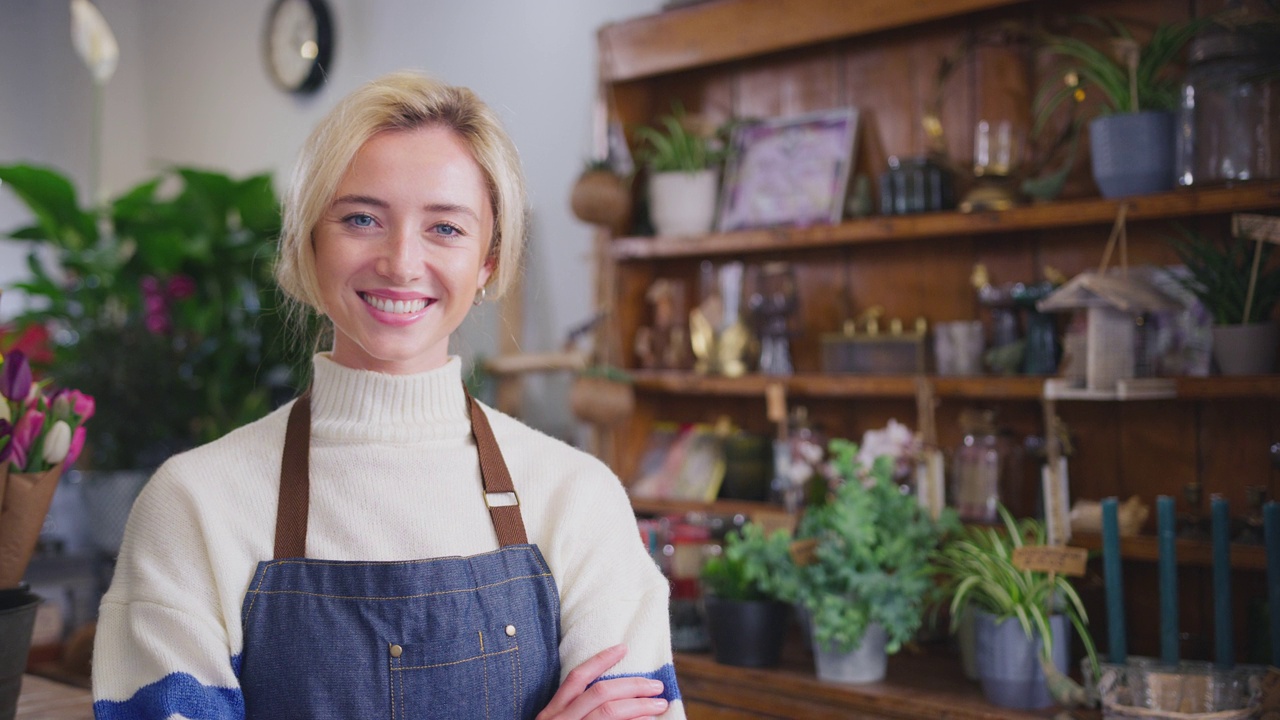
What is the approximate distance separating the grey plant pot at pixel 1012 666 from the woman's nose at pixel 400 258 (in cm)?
140

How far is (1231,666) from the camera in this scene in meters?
2.11

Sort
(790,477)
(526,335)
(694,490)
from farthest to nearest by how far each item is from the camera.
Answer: (526,335) → (694,490) → (790,477)

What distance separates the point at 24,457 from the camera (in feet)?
4.94

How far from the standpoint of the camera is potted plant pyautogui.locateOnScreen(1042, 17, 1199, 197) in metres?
2.36

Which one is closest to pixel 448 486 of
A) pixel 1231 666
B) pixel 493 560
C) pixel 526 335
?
pixel 493 560

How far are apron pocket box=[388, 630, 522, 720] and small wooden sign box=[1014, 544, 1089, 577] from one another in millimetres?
1243

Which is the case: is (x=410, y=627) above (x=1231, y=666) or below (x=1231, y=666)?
above

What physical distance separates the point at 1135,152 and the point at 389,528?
1.72 metres

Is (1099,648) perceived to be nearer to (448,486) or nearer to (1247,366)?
(1247,366)

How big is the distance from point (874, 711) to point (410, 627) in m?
1.29

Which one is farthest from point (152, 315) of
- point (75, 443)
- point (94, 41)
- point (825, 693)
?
point (825, 693)

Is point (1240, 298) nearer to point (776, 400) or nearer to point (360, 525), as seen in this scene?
point (776, 400)

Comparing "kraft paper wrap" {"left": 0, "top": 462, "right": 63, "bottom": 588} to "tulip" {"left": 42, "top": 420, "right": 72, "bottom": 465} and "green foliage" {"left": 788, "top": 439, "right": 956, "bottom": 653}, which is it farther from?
"green foliage" {"left": 788, "top": 439, "right": 956, "bottom": 653}

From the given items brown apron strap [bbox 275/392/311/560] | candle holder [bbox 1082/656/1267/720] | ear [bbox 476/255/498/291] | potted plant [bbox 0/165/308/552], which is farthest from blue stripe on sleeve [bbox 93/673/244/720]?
potted plant [bbox 0/165/308/552]
